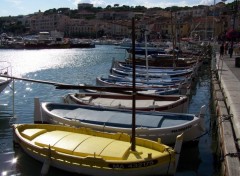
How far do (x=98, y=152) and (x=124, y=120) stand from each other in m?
3.51

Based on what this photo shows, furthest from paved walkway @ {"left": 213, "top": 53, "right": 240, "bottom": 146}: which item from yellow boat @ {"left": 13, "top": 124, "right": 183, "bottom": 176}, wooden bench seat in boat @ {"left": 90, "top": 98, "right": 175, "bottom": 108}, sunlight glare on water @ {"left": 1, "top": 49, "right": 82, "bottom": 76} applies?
sunlight glare on water @ {"left": 1, "top": 49, "right": 82, "bottom": 76}

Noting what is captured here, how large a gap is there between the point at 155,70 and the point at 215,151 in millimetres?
19146

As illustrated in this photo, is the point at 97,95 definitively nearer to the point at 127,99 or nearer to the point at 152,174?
the point at 127,99

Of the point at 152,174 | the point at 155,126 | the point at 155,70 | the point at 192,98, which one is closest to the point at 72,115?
the point at 155,126

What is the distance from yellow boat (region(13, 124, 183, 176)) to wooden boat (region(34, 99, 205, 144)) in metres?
1.12

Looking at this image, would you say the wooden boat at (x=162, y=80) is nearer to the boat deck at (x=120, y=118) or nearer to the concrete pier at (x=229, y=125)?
the concrete pier at (x=229, y=125)

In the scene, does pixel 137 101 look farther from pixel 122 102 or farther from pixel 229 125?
pixel 229 125

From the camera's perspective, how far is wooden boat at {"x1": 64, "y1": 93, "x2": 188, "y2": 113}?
55.5 feet

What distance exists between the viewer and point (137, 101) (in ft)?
59.4

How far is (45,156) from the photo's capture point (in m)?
11.4

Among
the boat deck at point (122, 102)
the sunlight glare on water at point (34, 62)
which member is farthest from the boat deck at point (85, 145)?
the sunlight glare on water at point (34, 62)

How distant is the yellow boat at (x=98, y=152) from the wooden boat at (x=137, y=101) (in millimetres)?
4523

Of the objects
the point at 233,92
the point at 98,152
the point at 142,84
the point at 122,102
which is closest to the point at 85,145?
the point at 98,152

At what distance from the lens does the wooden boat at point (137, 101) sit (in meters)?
16.9
